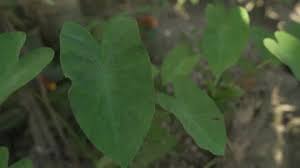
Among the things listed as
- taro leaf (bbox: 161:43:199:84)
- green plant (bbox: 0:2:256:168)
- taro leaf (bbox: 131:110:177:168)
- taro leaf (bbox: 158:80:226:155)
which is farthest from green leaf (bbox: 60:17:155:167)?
taro leaf (bbox: 161:43:199:84)

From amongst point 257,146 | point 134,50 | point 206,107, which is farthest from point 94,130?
point 257,146

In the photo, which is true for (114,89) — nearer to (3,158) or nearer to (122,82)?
(122,82)

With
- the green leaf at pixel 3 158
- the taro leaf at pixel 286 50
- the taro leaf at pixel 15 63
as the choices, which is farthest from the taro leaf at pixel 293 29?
the green leaf at pixel 3 158

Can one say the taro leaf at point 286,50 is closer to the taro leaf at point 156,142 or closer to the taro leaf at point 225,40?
the taro leaf at point 225,40

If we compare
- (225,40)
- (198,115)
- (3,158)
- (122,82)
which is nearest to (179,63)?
(225,40)

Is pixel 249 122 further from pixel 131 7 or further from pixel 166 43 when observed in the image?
pixel 131 7

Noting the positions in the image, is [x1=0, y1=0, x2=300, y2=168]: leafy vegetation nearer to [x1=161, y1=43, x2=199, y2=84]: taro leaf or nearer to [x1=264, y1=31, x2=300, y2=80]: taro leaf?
[x1=264, y1=31, x2=300, y2=80]: taro leaf
